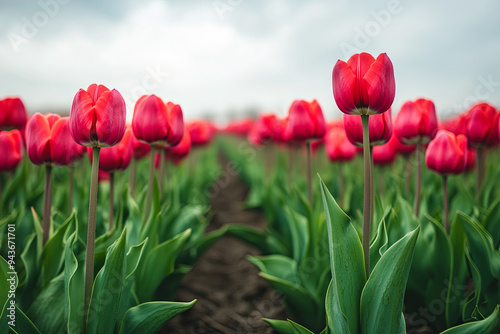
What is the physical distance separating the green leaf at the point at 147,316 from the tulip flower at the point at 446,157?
1.35 m

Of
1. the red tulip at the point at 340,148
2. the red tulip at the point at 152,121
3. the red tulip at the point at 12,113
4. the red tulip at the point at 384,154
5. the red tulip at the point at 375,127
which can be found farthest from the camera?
the red tulip at the point at 340,148

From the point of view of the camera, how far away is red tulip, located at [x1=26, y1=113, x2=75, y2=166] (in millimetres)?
1530

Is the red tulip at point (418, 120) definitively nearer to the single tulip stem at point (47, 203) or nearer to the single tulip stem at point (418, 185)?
the single tulip stem at point (418, 185)

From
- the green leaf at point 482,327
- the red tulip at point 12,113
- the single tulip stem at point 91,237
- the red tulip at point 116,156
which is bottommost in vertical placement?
the green leaf at point 482,327

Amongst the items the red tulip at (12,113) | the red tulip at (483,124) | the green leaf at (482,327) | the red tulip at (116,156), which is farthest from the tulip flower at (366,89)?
the red tulip at (12,113)

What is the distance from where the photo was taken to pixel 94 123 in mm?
1240

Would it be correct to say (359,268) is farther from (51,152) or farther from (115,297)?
(51,152)

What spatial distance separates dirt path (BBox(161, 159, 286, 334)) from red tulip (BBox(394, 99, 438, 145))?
131 cm

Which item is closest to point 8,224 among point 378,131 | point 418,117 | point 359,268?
point 359,268

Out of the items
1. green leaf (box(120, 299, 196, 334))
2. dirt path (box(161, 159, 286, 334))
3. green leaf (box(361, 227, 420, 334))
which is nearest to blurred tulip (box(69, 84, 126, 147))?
green leaf (box(120, 299, 196, 334))

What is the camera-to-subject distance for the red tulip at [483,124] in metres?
2.19

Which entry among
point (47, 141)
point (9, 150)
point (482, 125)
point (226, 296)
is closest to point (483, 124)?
point (482, 125)

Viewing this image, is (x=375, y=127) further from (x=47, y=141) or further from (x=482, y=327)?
(x=47, y=141)

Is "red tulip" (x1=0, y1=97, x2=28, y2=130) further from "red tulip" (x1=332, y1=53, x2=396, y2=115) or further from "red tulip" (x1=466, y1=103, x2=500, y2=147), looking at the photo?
"red tulip" (x1=466, y1=103, x2=500, y2=147)
